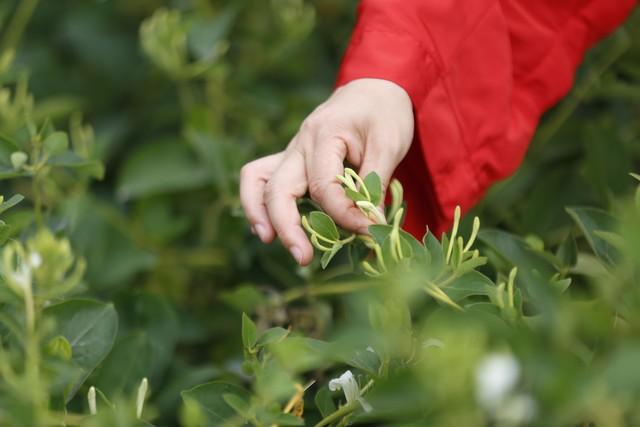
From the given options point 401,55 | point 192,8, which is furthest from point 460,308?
point 192,8

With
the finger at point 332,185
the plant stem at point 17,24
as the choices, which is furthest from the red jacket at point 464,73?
the plant stem at point 17,24

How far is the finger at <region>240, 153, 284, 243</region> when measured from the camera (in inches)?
27.7

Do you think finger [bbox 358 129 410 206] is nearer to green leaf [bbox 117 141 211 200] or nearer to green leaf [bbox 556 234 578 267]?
green leaf [bbox 556 234 578 267]

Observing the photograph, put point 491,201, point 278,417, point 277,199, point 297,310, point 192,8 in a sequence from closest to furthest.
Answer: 1. point 278,417
2. point 277,199
3. point 297,310
4. point 491,201
5. point 192,8

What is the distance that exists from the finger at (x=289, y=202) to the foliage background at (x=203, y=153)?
0.19 metres

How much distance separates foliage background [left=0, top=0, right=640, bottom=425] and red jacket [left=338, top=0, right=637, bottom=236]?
0.14 m

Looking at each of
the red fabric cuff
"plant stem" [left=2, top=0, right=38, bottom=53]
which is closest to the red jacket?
the red fabric cuff

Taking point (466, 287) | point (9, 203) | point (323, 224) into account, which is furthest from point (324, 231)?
point (9, 203)

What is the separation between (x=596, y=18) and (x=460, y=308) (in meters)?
0.50

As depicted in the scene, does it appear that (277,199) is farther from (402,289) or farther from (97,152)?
(97,152)

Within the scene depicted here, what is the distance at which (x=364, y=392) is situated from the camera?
578 millimetres

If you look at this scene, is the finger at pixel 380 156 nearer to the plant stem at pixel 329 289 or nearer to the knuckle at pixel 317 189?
the knuckle at pixel 317 189

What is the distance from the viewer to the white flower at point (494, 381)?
0.38m

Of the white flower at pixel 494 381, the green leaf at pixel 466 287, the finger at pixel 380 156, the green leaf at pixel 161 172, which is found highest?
the white flower at pixel 494 381
